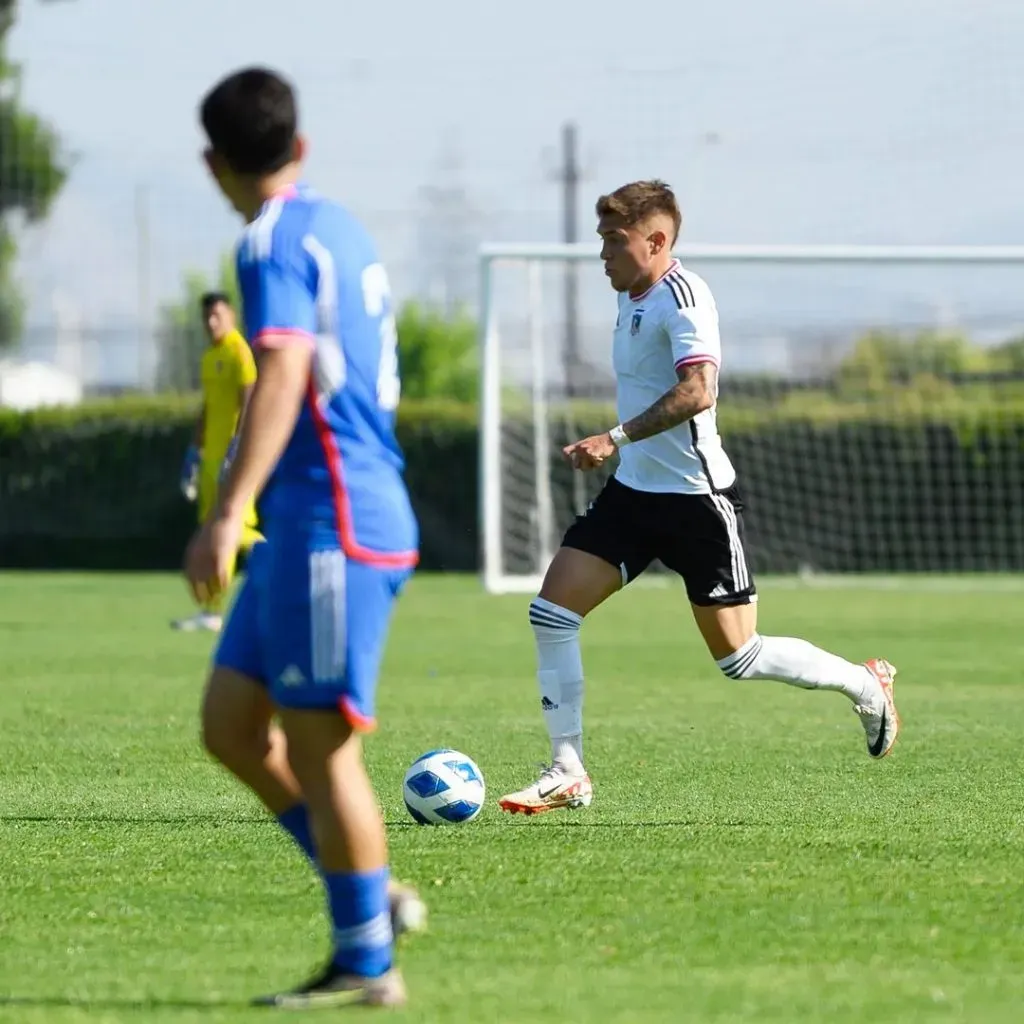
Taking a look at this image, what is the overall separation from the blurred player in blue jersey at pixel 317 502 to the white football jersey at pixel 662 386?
3.00 meters

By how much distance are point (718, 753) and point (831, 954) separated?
4.13 m

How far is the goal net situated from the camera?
2523 centimetres

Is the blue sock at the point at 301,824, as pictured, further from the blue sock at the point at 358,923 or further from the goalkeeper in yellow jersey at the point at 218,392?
the goalkeeper in yellow jersey at the point at 218,392

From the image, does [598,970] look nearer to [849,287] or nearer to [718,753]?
[718,753]

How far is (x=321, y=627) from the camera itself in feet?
14.7

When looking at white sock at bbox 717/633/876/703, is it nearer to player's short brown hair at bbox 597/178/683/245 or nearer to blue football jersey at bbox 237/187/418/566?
player's short brown hair at bbox 597/178/683/245

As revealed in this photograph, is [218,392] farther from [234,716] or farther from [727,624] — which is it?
[234,716]

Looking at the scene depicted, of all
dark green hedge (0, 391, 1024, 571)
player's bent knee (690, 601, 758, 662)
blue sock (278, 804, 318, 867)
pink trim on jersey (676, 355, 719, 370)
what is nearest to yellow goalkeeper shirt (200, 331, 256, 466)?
player's bent knee (690, 601, 758, 662)

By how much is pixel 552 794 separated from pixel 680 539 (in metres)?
1.04

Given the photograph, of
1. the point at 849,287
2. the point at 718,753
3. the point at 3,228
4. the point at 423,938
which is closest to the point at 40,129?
the point at 3,228

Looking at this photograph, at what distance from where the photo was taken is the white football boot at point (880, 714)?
8195 mm

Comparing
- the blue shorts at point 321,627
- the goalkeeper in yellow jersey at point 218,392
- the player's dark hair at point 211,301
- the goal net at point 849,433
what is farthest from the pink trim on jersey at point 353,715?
the goal net at point 849,433

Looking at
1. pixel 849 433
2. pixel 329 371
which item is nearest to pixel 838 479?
pixel 849 433

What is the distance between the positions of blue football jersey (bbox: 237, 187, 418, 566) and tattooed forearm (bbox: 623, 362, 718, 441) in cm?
278
